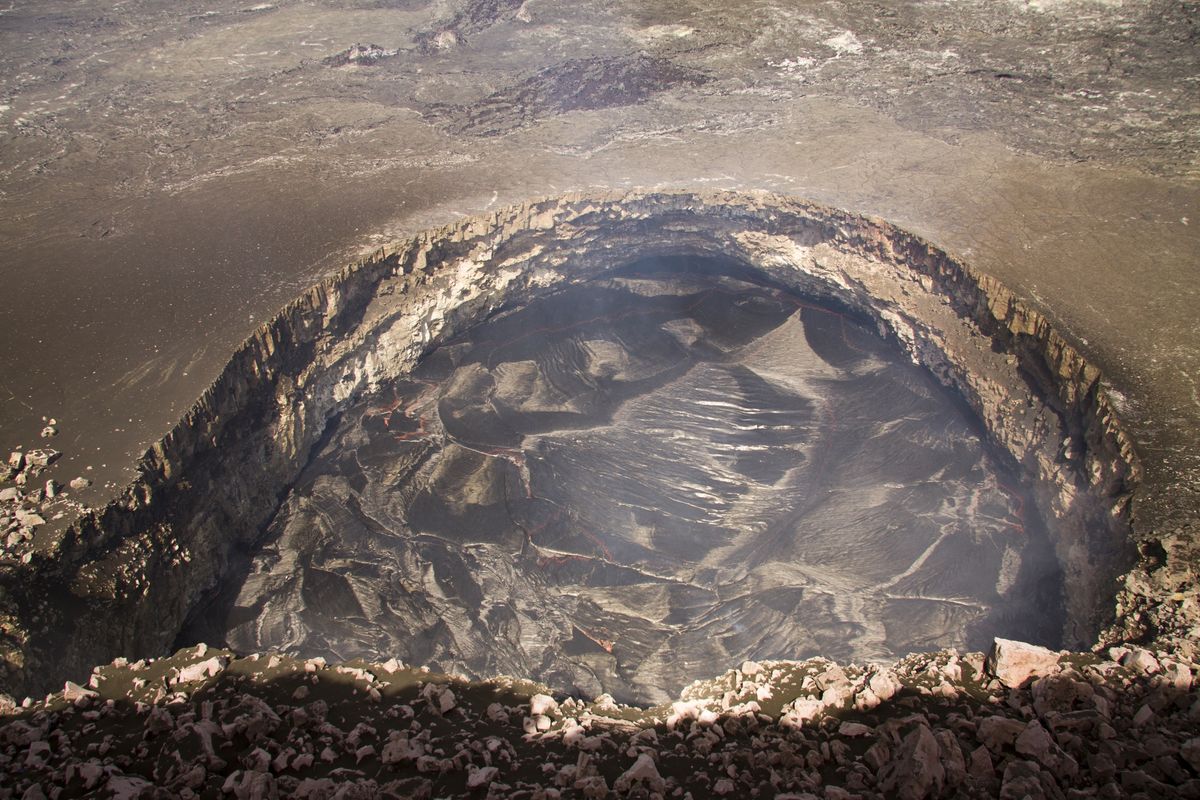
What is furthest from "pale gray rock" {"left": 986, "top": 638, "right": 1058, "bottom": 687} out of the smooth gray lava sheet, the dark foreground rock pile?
the smooth gray lava sheet

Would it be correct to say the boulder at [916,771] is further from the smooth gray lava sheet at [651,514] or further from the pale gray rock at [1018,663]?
the smooth gray lava sheet at [651,514]

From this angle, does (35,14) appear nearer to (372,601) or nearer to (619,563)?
(372,601)

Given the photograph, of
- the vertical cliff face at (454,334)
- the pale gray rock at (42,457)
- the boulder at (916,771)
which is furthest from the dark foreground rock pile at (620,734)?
the pale gray rock at (42,457)

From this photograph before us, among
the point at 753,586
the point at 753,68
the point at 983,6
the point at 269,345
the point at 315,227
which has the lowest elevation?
the point at 753,586

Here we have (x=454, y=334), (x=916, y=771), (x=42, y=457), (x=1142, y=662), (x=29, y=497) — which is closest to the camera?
(x=916, y=771)

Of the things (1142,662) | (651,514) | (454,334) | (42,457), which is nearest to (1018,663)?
(1142,662)

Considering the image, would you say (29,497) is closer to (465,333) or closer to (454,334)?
(454,334)

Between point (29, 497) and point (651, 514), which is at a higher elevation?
point (29, 497)

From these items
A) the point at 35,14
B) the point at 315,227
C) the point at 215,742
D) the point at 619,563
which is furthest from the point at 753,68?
the point at 35,14
